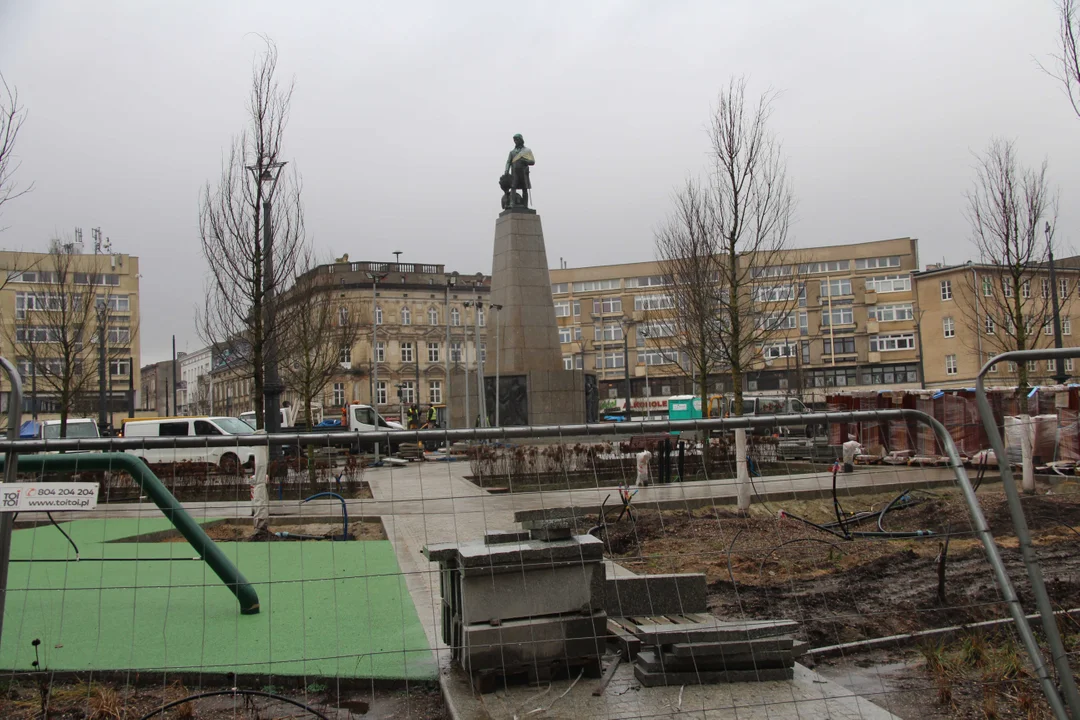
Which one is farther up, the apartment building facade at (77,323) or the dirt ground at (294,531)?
the apartment building facade at (77,323)

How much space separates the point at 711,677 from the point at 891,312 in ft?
235

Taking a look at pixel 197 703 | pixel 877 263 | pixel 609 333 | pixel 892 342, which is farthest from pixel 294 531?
pixel 877 263

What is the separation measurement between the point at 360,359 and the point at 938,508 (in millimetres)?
66768

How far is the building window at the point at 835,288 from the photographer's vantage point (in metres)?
72.3

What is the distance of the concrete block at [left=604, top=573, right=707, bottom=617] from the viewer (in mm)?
5863

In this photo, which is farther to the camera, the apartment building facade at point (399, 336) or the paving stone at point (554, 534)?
the apartment building facade at point (399, 336)

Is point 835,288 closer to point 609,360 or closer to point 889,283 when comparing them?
point 889,283

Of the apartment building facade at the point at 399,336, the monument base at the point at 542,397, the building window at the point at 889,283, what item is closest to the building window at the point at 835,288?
the building window at the point at 889,283

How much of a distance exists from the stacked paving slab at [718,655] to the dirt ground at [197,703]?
1.15 metres

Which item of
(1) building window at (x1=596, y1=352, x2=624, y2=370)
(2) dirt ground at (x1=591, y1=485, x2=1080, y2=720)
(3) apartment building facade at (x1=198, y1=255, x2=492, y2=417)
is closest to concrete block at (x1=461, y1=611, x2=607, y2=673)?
(2) dirt ground at (x1=591, y1=485, x2=1080, y2=720)

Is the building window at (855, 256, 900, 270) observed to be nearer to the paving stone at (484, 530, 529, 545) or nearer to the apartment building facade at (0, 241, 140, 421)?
the apartment building facade at (0, 241, 140, 421)

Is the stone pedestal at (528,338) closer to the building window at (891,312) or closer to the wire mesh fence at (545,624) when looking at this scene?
the wire mesh fence at (545,624)

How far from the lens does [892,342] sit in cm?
6994

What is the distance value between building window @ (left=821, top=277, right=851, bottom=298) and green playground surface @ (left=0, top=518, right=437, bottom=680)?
68892 millimetres
